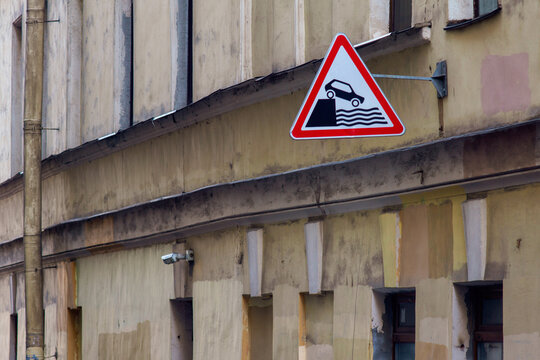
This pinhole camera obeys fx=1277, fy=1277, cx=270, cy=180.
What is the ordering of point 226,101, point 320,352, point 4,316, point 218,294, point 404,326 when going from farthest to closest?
1. point 4,316
2. point 218,294
3. point 226,101
4. point 320,352
5. point 404,326

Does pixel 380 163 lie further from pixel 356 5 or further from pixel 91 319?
pixel 91 319

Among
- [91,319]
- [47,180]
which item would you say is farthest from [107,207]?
[47,180]

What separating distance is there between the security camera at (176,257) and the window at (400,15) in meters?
4.14

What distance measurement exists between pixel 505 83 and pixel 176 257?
18.5ft

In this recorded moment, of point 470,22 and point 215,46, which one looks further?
point 215,46

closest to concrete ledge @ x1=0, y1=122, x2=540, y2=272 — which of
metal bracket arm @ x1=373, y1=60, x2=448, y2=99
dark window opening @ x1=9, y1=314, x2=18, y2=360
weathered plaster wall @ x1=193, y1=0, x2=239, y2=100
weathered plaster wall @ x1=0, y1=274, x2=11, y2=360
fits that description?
metal bracket arm @ x1=373, y1=60, x2=448, y2=99

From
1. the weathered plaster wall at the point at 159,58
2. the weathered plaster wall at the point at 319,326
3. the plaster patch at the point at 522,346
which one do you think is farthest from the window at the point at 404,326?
the weathered plaster wall at the point at 159,58

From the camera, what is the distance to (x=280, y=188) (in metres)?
11.4

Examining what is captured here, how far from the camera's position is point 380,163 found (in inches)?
389

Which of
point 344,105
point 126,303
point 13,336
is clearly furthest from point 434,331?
point 13,336

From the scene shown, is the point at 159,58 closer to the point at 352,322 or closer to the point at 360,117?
the point at 352,322

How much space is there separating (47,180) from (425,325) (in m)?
10.0

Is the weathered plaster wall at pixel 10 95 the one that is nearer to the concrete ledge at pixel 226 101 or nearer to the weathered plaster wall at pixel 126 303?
the concrete ledge at pixel 226 101

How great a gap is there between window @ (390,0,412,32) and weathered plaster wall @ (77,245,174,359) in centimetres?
473
